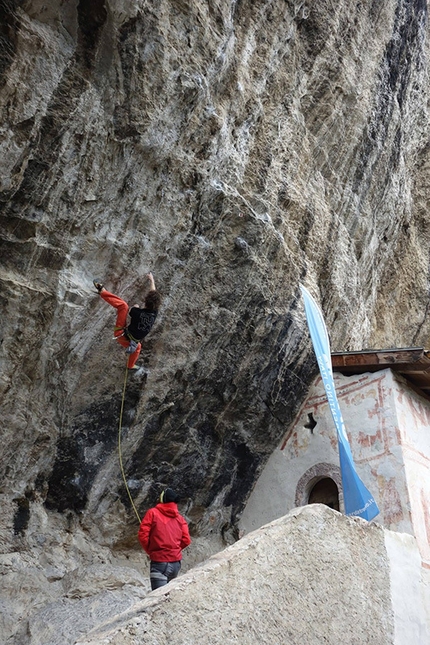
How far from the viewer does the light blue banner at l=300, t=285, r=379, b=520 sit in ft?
25.7

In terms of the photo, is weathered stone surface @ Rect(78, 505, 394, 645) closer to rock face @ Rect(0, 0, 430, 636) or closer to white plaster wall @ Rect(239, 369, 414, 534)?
white plaster wall @ Rect(239, 369, 414, 534)

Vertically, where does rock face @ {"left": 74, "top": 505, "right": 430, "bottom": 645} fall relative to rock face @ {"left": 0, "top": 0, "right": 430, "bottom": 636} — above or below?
below

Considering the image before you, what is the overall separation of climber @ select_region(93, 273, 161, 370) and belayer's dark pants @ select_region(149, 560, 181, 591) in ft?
8.18

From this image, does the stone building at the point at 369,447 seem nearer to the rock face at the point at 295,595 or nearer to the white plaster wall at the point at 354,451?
the white plaster wall at the point at 354,451

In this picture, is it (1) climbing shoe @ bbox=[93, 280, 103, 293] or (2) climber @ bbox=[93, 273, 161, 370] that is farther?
(2) climber @ bbox=[93, 273, 161, 370]

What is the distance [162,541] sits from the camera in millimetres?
6270

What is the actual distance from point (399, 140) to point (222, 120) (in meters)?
5.14

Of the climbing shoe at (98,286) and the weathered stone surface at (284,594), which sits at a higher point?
the climbing shoe at (98,286)

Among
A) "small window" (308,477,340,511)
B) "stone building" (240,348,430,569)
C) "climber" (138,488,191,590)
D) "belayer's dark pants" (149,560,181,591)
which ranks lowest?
"belayer's dark pants" (149,560,181,591)

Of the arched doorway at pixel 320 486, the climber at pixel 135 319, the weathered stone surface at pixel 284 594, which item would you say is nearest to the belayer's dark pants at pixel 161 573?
the weathered stone surface at pixel 284 594

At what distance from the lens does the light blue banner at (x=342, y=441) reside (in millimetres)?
7836

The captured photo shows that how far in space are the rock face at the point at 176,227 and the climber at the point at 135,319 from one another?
11.5 inches

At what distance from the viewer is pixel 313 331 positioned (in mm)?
8688

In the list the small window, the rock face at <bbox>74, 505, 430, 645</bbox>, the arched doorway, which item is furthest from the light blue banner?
the small window
